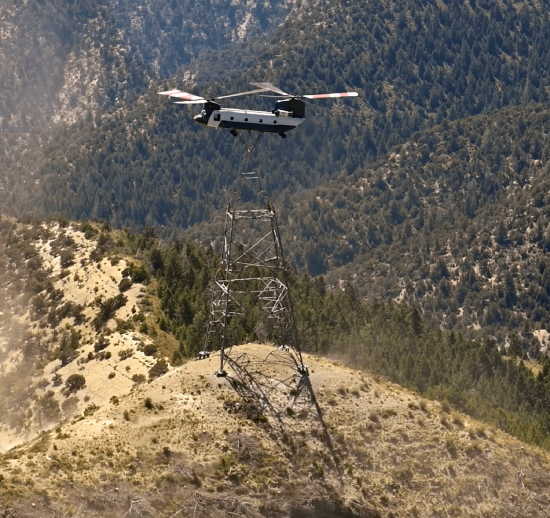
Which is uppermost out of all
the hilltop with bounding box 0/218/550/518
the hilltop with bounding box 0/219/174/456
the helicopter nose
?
the helicopter nose

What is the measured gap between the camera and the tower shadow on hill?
63531 mm

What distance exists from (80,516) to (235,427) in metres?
12.1

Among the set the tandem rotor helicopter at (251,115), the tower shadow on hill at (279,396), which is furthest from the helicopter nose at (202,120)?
the tower shadow on hill at (279,396)

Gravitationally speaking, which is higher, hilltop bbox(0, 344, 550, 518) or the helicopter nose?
the helicopter nose

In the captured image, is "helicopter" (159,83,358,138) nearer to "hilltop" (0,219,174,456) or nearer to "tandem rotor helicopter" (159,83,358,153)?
"tandem rotor helicopter" (159,83,358,153)

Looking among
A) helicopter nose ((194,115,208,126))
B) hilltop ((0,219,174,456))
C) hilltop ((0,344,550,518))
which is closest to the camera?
hilltop ((0,344,550,518))

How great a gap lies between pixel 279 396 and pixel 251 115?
55.4ft

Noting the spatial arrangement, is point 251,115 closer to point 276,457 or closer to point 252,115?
point 252,115

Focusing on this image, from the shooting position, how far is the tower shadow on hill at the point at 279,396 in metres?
63.5

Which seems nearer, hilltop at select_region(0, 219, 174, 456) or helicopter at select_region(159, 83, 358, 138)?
helicopter at select_region(159, 83, 358, 138)

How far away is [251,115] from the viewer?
64125 millimetres

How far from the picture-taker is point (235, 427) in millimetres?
62250

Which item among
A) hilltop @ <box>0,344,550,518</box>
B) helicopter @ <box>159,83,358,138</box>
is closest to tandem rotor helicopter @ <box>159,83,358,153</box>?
helicopter @ <box>159,83,358,138</box>

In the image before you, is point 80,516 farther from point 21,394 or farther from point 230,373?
point 21,394
